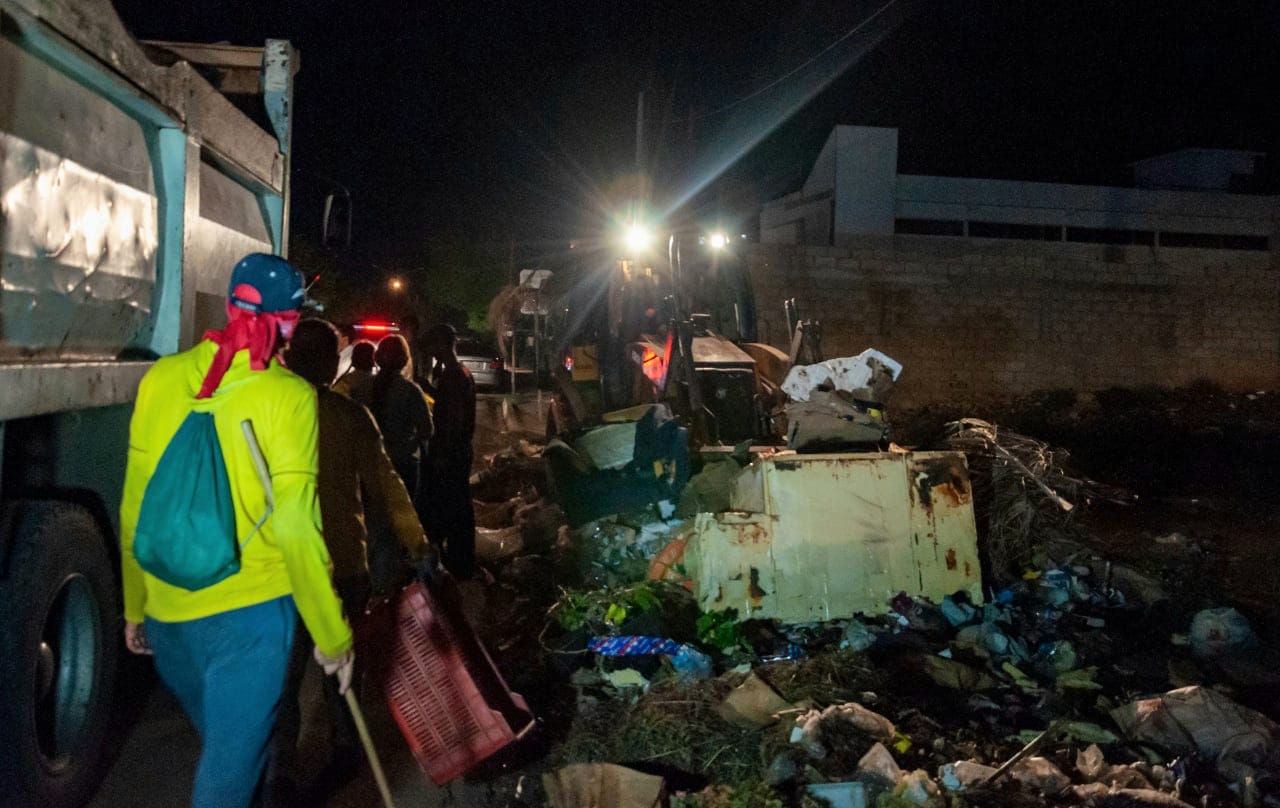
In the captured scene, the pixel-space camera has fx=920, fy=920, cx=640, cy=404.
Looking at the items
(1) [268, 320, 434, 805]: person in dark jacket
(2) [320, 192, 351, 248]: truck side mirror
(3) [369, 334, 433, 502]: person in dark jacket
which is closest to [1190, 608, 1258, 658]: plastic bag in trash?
(1) [268, 320, 434, 805]: person in dark jacket

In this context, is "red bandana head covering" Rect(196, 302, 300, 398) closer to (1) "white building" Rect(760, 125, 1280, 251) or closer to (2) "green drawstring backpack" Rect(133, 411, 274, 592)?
(2) "green drawstring backpack" Rect(133, 411, 274, 592)

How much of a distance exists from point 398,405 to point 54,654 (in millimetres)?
2691

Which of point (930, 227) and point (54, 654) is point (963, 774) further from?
point (930, 227)

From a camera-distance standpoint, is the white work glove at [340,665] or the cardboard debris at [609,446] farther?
the cardboard debris at [609,446]

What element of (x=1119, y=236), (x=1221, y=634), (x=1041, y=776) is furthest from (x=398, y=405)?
(x=1119, y=236)

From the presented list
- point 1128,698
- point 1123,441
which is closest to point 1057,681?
point 1128,698

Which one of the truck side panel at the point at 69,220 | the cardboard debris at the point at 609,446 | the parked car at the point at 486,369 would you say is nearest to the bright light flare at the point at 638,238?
the cardboard debris at the point at 609,446

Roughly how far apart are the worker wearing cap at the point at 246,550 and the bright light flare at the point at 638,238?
20.7 ft

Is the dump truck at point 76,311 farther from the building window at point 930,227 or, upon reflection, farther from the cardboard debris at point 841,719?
the building window at point 930,227

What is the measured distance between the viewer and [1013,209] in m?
22.0

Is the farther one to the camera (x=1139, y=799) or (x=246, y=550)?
(x=1139, y=799)

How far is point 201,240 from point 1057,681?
14.8 feet

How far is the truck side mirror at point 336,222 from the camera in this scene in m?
5.80

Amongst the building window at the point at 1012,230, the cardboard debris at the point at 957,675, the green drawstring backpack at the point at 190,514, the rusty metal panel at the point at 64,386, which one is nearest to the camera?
the green drawstring backpack at the point at 190,514
